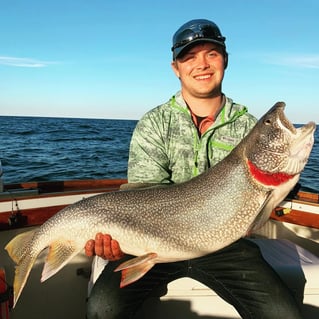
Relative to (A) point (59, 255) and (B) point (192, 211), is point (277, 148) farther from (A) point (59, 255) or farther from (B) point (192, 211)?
(A) point (59, 255)

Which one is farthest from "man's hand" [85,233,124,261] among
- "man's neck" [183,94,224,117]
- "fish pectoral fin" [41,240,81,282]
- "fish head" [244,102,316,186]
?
"man's neck" [183,94,224,117]

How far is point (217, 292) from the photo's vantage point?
352cm

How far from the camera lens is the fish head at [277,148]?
279 centimetres

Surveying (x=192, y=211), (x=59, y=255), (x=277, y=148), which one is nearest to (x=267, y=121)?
(x=277, y=148)

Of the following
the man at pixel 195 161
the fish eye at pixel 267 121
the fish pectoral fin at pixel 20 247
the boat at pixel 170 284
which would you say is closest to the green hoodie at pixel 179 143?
the man at pixel 195 161

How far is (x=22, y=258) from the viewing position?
132 inches

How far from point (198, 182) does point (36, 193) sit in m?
2.61

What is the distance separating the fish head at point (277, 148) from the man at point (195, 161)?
1038 mm

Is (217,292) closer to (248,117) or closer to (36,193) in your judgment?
(248,117)

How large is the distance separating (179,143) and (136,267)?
1472 millimetres

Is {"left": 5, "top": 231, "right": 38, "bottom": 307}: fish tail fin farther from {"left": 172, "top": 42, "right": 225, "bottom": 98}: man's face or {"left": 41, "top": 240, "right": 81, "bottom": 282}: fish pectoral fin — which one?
{"left": 172, "top": 42, "right": 225, "bottom": 98}: man's face

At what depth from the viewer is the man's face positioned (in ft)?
12.8

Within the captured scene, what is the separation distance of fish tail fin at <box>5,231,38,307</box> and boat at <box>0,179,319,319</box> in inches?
6.0

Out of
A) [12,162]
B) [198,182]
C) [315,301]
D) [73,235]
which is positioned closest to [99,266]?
[73,235]
